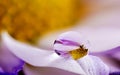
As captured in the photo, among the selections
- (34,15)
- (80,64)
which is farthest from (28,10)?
(80,64)

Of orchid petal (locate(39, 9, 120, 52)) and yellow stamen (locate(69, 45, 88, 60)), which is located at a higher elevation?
orchid petal (locate(39, 9, 120, 52))

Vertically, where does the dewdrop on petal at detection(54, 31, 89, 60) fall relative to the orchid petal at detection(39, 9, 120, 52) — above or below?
below

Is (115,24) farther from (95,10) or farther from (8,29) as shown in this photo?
(8,29)

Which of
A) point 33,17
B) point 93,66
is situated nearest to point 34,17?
point 33,17

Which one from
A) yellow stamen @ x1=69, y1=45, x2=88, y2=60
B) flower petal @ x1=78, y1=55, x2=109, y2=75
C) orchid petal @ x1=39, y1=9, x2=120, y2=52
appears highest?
orchid petal @ x1=39, y1=9, x2=120, y2=52

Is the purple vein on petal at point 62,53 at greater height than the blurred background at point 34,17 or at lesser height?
lesser

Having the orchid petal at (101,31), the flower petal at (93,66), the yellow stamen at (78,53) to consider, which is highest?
the orchid petal at (101,31)

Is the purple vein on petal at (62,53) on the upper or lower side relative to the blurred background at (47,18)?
lower
